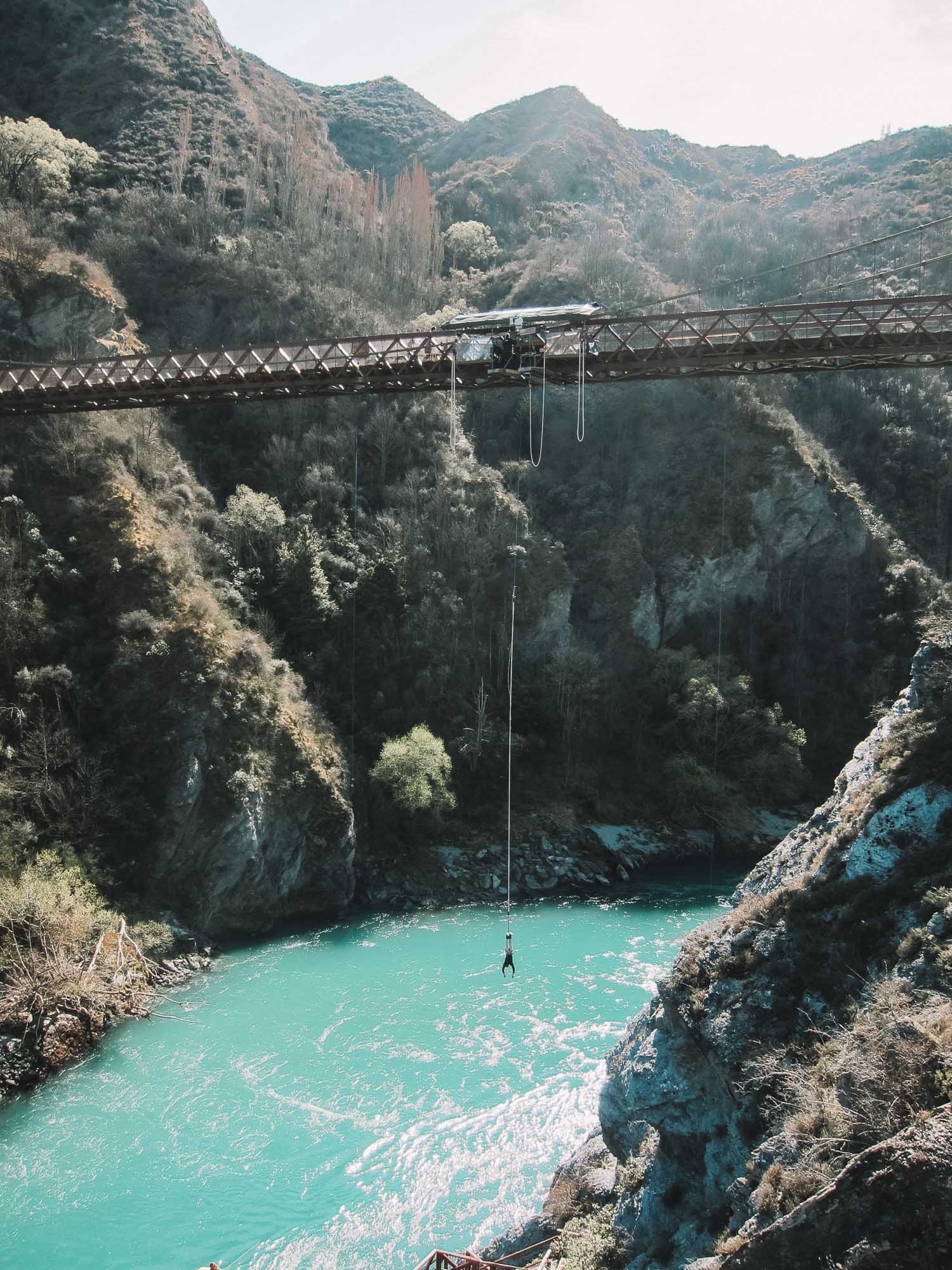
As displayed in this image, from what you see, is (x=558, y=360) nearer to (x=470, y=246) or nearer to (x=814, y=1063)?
(x=814, y=1063)

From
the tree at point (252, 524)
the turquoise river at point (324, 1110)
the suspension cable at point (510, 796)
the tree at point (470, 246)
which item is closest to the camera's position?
the turquoise river at point (324, 1110)

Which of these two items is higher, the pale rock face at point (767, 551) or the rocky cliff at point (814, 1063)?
the pale rock face at point (767, 551)

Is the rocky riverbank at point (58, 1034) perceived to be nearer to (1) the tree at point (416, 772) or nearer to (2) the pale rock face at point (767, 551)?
(1) the tree at point (416, 772)

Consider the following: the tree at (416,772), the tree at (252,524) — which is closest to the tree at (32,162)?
the tree at (252,524)

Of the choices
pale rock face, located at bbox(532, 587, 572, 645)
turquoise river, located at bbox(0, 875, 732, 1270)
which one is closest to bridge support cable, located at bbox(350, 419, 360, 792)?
turquoise river, located at bbox(0, 875, 732, 1270)

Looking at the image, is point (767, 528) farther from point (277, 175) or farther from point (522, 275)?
point (277, 175)

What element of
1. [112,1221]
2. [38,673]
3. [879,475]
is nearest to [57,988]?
[112,1221]

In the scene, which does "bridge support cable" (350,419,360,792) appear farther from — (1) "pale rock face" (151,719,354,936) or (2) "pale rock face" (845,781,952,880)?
(2) "pale rock face" (845,781,952,880)
